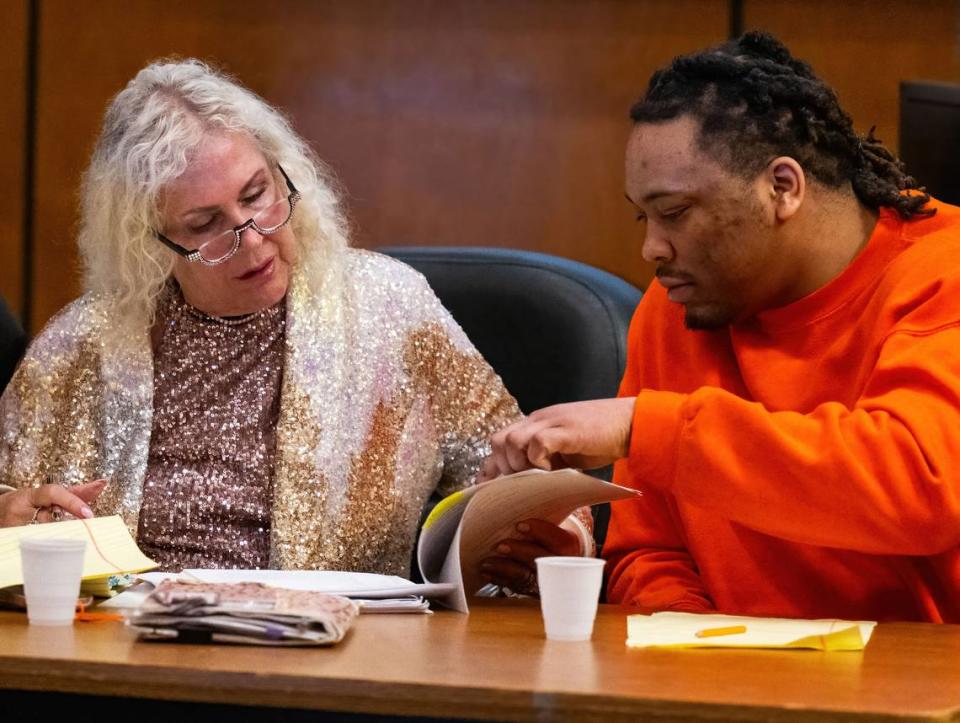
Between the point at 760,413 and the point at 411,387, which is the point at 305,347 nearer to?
the point at 411,387

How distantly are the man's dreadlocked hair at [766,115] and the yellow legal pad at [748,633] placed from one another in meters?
0.50

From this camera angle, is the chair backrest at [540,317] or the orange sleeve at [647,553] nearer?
the orange sleeve at [647,553]

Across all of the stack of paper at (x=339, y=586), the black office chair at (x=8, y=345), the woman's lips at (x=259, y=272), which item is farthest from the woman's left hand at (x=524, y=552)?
the black office chair at (x=8, y=345)

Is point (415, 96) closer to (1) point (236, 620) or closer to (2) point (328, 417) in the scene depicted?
(2) point (328, 417)

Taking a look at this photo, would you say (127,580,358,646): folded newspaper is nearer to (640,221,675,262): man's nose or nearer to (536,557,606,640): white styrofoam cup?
(536,557,606,640): white styrofoam cup

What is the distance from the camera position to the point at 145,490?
1.94 metres

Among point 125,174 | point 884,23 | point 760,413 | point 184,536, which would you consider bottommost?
point 184,536

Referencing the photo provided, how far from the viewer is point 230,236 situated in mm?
1951

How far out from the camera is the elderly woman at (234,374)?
192cm

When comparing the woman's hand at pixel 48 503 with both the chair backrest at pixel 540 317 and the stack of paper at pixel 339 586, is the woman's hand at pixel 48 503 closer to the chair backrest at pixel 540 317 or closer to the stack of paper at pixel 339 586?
the stack of paper at pixel 339 586

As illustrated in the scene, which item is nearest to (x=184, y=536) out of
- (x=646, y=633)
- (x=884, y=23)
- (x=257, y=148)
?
(x=257, y=148)

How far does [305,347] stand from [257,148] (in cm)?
29

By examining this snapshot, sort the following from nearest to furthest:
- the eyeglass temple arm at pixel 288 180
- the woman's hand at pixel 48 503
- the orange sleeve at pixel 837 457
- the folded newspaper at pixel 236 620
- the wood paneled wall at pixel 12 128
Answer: the folded newspaper at pixel 236 620, the orange sleeve at pixel 837 457, the woman's hand at pixel 48 503, the eyeglass temple arm at pixel 288 180, the wood paneled wall at pixel 12 128

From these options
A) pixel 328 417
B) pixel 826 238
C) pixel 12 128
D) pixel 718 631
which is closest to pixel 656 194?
pixel 826 238
